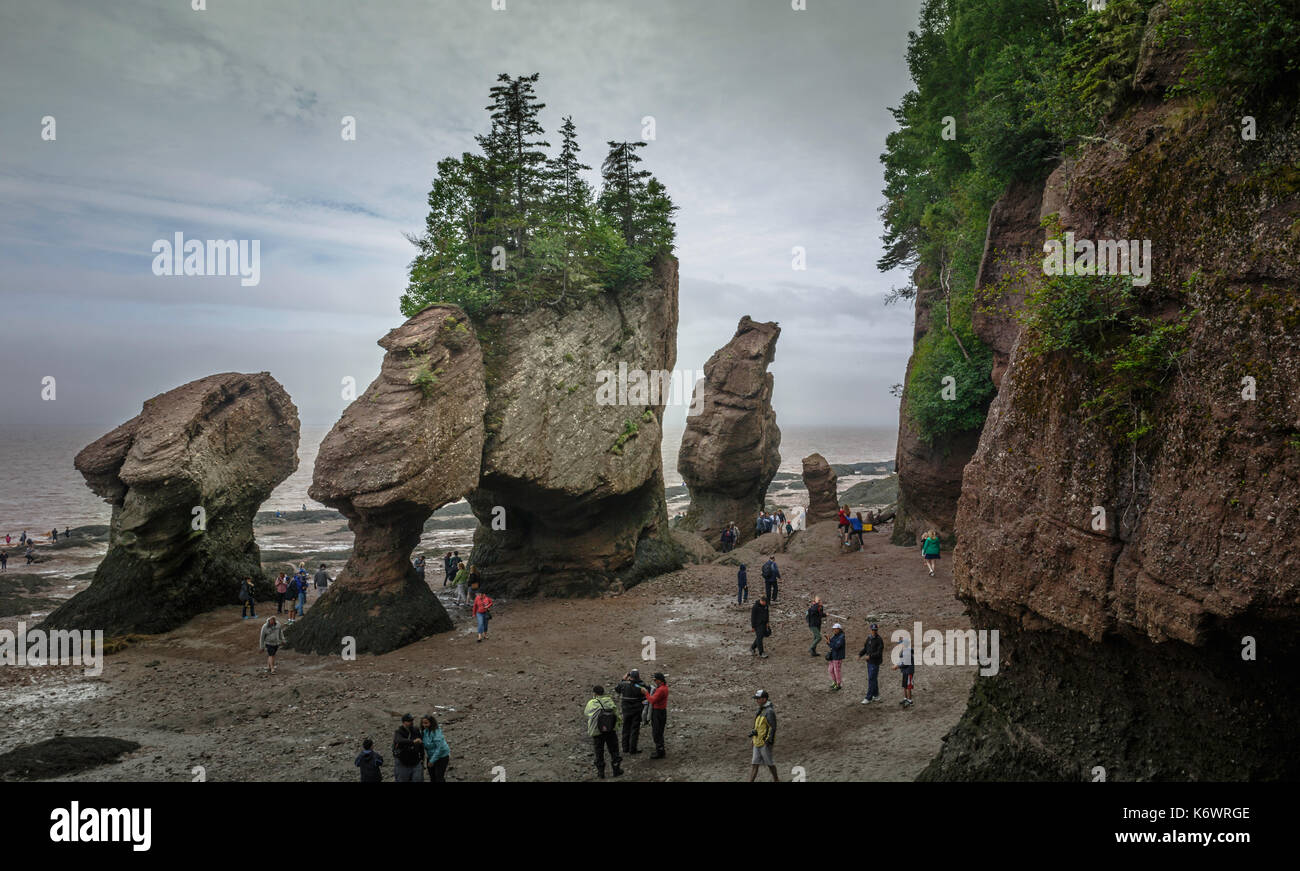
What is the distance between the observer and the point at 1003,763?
8.73 m

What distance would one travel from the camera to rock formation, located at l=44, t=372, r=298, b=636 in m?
23.2

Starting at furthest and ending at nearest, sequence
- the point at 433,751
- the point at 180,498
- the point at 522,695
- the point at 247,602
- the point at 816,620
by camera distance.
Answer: the point at 247,602, the point at 180,498, the point at 816,620, the point at 522,695, the point at 433,751

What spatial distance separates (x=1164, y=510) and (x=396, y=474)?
1819 cm

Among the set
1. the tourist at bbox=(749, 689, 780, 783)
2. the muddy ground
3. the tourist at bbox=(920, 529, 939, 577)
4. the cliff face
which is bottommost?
the muddy ground

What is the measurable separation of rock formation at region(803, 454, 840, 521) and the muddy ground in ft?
55.4

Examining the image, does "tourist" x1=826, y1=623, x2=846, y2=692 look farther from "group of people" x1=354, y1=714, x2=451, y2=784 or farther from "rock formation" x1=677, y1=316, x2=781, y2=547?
"rock formation" x1=677, y1=316, x2=781, y2=547

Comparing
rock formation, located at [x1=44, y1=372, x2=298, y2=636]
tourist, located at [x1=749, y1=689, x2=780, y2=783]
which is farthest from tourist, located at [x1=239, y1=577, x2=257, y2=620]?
tourist, located at [x1=749, y1=689, x2=780, y2=783]

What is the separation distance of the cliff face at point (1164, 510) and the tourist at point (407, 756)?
7.33 metres

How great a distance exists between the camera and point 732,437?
42.3 meters

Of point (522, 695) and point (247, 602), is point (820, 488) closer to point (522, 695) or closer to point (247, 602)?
point (522, 695)

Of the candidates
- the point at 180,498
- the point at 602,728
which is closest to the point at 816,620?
the point at 602,728
